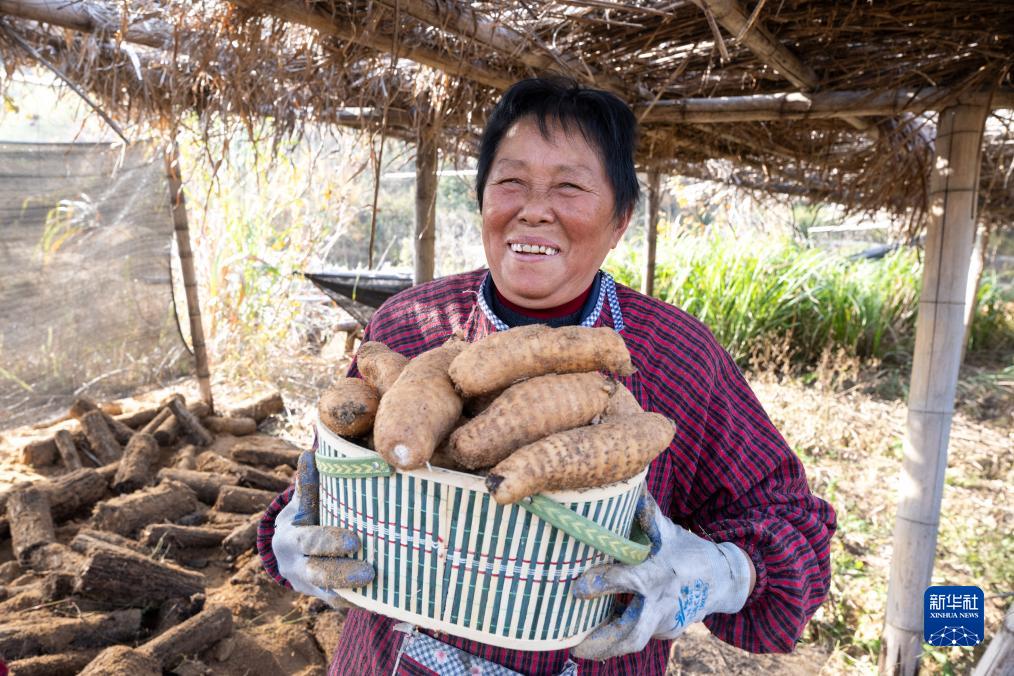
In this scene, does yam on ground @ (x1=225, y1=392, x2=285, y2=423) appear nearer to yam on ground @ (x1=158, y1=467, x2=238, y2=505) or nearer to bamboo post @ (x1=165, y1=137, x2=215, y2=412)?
bamboo post @ (x1=165, y1=137, x2=215, y2=412)

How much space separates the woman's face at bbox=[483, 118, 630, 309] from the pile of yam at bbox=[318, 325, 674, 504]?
25 centimetres

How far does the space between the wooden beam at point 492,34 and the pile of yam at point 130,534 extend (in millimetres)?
1965

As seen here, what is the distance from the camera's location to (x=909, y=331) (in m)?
7.80

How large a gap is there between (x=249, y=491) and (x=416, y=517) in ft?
9.66

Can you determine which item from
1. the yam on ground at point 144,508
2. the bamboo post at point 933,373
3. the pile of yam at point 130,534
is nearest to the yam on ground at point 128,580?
the pile of yam at point 130,534

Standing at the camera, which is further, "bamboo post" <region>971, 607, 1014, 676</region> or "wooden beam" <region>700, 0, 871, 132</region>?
"wooden beam" <region>700, 0, 871, 132</region>

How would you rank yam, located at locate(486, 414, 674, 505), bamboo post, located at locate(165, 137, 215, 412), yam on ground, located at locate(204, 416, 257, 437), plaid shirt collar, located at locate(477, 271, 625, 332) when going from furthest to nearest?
yam on ground, located at locate(204, 416, 257, 437), bamboo post, located at locate(165, 137, 215, 412), plaid shirt collar, located at locate(477, 271, 625, 332), yam, located at locate(486, 414, 674, 505)

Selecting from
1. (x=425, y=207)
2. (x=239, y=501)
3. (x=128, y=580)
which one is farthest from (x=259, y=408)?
(x=128, y=580)

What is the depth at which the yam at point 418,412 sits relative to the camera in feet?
2.61

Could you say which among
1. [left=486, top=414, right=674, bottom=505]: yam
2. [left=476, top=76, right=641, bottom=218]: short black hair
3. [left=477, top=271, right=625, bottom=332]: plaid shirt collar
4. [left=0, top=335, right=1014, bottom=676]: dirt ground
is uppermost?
[left=476, top=76, right=641, bottom=218]: short black hair

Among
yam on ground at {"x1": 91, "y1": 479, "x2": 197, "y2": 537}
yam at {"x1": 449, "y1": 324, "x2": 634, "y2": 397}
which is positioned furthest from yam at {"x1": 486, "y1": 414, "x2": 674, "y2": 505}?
yam on ground at {"x1": 91, "y1": 479, "x2": 197, "y2": 537}

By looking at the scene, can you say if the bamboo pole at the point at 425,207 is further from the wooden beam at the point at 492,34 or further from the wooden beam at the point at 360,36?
the wooden beam at the point at 492,34

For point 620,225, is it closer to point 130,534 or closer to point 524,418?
point 524,418

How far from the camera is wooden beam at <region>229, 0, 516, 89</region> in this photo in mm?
1758
